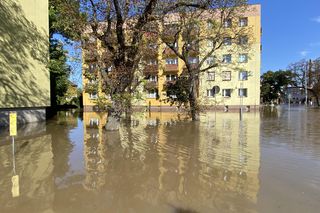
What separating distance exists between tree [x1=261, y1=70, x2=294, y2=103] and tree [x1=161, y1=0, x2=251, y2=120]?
58.7 meters

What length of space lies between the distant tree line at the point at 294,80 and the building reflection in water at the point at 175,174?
62165 mm

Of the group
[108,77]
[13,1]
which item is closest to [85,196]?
[108,77]

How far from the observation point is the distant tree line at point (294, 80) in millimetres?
65688

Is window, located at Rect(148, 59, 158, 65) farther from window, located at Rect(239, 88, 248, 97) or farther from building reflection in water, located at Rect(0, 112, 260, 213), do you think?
window, located at Rect(239, 88, 248, 97)

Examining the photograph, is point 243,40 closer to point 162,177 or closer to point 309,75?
point 162,177

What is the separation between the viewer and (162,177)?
21.1ft

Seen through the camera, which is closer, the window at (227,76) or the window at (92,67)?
the window at (92,67)

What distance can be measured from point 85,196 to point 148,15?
10247mm

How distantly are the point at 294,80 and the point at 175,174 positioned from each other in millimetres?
78120

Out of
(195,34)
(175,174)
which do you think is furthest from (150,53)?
(175,174)

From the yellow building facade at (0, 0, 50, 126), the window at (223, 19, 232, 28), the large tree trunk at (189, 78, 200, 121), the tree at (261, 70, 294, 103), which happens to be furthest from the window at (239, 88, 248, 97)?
the tree at (261, 70, 294, 103)

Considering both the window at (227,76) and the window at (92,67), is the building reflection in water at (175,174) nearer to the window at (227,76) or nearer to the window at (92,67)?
the window at (92,67)

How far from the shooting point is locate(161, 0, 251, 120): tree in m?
19.1

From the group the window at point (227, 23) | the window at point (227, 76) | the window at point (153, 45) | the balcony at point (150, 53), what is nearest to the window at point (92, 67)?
the balcony at point (150, 53)
